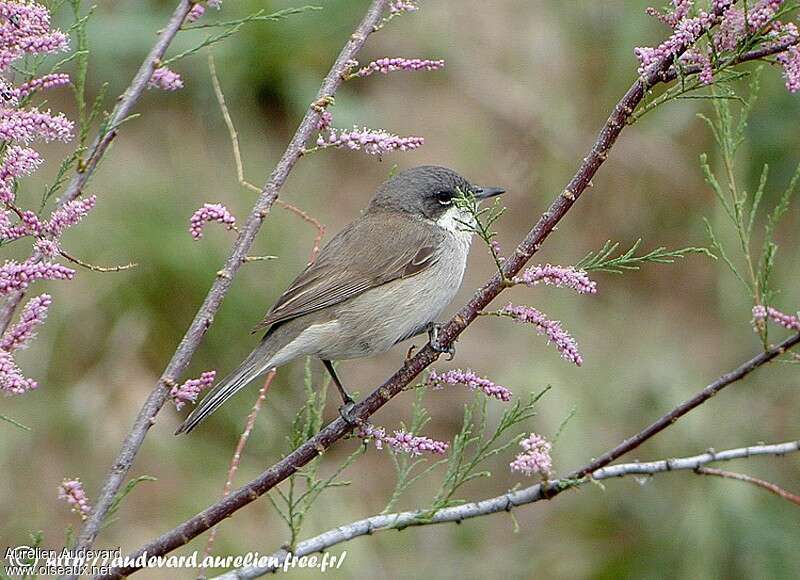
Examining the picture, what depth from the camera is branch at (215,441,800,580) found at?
2.46 m

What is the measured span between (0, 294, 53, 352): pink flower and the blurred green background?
343 centimetres

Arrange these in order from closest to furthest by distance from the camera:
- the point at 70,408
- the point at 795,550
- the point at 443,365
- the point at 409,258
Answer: the point at 409,258 < the point at 795,550 < the point at 70,408 < the point at 443,365


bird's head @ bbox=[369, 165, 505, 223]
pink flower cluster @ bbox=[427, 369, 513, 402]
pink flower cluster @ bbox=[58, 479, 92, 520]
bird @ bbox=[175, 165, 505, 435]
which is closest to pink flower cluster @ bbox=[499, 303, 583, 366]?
pink flower cluster @ bbox=[427, 369, 513, 402]

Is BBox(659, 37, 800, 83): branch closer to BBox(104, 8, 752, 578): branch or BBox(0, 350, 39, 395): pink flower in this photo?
BBox(104, 8, 752, 578): branch

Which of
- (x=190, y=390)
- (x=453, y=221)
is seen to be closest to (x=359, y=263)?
(x=453, y=221)

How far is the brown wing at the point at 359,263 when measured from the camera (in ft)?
12.1


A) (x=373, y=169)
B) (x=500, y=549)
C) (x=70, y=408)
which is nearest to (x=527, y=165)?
(x=373, y=169)

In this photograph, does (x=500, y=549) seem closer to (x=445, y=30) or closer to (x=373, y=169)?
(x=373, y=169)

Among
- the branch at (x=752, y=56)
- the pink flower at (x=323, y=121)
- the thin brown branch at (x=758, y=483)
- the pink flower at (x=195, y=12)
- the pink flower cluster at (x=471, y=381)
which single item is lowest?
the thin brown branch at (x=758, y=483)

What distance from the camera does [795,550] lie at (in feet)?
18.8

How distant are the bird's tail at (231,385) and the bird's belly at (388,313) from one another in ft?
0.87

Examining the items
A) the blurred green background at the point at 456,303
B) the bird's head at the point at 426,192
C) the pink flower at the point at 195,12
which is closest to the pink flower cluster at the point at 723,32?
the pink flower at the point at 195,12

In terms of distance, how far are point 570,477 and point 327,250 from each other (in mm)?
1716

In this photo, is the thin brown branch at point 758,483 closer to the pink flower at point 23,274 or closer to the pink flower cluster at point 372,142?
the pink flower cluster at point 372,142
